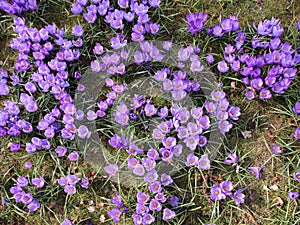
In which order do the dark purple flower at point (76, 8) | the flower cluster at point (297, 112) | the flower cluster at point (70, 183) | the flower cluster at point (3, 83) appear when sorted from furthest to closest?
the dark purple flower at point (76, 8) < the flower cluster at point (3, 83) < the flower cluster at point (297, 112) < the flower cluster at point (70, 183)

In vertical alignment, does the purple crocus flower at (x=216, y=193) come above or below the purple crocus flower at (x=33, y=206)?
above

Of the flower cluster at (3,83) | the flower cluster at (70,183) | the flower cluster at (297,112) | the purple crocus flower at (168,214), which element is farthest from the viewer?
the flower cluster at (3,83)

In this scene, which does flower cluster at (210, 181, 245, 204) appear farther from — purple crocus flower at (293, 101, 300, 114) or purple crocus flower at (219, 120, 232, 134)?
purple crocus flower at (293, 101, 300, 114)

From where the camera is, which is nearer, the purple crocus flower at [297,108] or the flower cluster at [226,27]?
the purple crocus flower at [297,108]

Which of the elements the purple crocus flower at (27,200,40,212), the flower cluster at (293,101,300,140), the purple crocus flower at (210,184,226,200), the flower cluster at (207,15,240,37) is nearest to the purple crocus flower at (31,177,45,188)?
the purple crocus flower at (27,200,40,212)

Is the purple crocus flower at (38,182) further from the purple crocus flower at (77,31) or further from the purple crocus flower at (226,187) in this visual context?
the purple crocus flower at (226,187)

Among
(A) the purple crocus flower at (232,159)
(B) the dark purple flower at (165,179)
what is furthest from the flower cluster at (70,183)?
(A) the purple crocus flower at (232,159)

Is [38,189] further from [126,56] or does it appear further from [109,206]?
[126,56]
